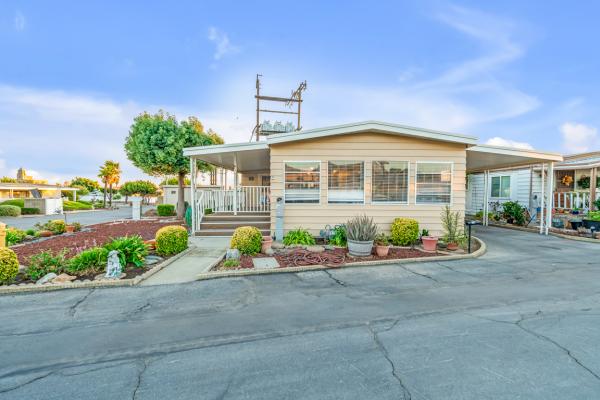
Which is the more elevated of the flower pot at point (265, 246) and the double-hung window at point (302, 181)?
the double-hung window at point (302, 181)

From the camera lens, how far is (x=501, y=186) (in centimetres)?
1736

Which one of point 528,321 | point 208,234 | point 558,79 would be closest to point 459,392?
point 528,321

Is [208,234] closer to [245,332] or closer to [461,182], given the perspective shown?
[245,332]

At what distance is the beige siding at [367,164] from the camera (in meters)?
8.77

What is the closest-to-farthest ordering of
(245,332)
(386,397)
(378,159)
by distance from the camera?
1. (386,397)
2. (245,332)
3. (378,159)

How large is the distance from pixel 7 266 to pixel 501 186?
2235 centimetres

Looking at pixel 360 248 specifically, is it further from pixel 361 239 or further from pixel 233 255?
pixel 233 255

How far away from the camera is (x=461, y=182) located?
8.94 meters

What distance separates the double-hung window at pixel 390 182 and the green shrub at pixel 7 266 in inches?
348

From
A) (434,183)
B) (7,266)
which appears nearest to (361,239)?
(434,183)

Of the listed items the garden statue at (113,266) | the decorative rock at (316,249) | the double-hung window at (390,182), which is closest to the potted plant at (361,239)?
the decorative rock at (316,249)

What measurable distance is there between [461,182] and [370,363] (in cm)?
814

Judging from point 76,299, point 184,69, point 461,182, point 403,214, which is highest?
point 184,69

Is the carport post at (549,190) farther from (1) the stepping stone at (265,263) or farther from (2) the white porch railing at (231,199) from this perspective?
(1) the stepping stone at (265,263)
